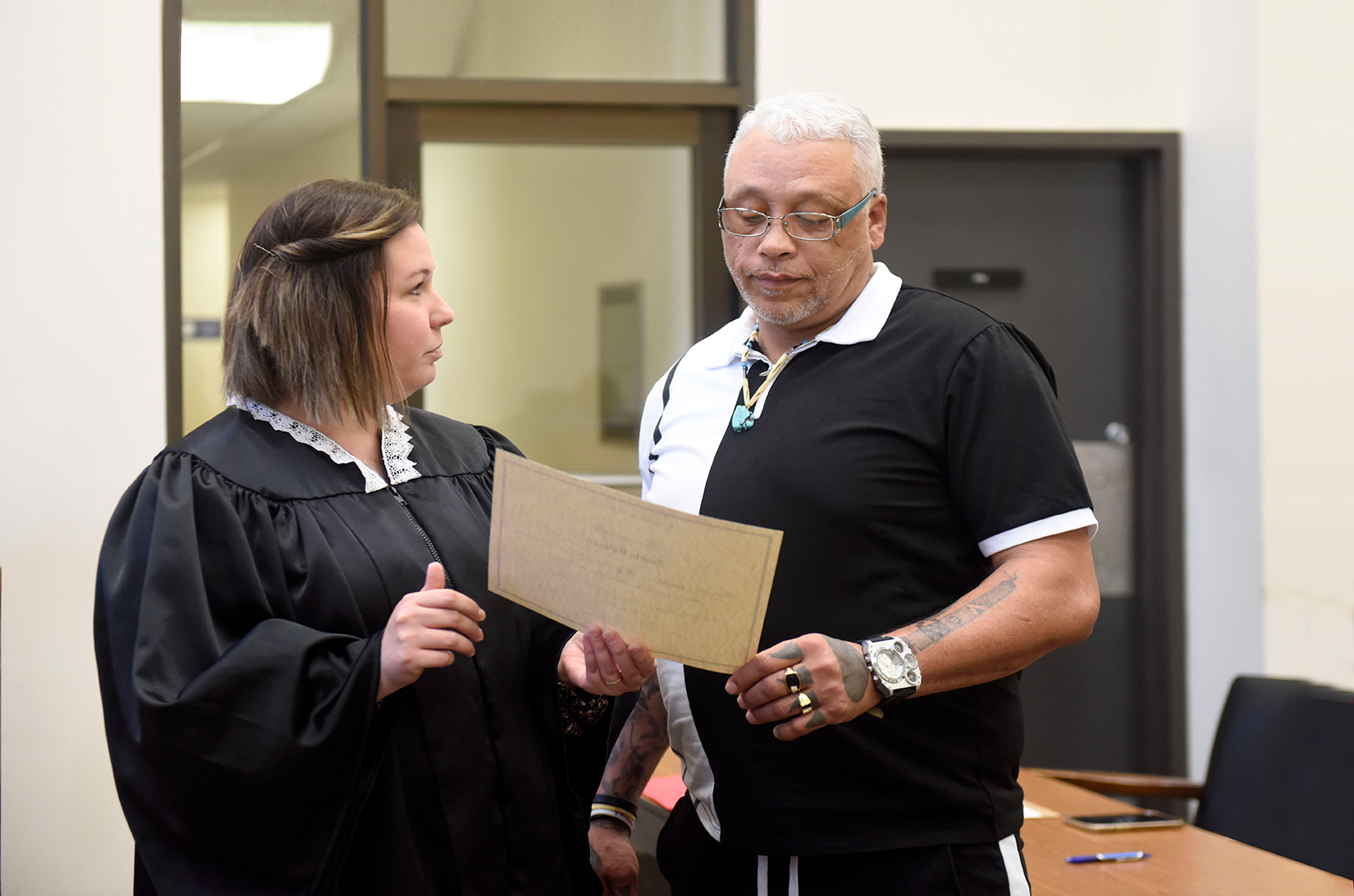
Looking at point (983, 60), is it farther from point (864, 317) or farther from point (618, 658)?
point (618, 658)

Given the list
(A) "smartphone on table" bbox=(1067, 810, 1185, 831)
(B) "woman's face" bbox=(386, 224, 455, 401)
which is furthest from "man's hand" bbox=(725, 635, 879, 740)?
(A) "smartphone on table" bbox=(1067, 810, 1185, 831)

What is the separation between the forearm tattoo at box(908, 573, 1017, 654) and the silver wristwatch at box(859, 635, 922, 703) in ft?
0.05

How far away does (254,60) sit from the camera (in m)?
3.63

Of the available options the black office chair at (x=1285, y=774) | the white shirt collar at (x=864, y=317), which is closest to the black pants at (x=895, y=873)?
the white shirt collar at (x=864, y=317)

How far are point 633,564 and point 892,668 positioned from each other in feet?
1.02

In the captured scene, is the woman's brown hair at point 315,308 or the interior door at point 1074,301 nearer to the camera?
the woman's brown hair at point 315,308

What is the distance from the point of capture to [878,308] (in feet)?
4.97

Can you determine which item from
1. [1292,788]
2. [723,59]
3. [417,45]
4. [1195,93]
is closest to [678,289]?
[723,59]

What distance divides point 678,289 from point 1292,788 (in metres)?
2.34

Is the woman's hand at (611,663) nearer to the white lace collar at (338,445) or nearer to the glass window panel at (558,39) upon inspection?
the white lace collar at (338,445)

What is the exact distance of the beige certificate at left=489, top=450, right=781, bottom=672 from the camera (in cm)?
118

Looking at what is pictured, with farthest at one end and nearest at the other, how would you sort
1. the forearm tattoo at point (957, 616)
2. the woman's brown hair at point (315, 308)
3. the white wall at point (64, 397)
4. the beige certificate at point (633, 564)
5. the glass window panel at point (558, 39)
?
the glass window panel at point (558, 39) < the white wall at point (64, 397) < the woman's brown hair at point (315, 308) < the forearm tattoo at point (957, 616) < the beige certificate at point (633, 564)

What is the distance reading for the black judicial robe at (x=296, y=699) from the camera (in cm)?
127

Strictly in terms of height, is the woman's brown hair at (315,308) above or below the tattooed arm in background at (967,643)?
above
